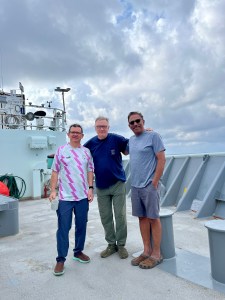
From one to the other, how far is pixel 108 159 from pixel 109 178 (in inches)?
9.2

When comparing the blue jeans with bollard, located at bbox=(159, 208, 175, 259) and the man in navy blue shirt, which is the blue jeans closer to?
the man in navy blue shirt

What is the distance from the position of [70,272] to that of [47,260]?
517 millimetres

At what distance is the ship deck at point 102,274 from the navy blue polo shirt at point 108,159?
0.96 meters

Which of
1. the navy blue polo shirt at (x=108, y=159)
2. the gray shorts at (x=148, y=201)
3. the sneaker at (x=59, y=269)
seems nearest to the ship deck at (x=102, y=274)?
the sneaker at (x=59, y=269)

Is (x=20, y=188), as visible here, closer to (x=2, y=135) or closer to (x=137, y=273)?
(x=2, y=135)

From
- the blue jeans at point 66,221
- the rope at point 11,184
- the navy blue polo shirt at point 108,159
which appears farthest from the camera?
the rope at point 11,184

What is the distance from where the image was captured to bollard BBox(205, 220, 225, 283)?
98.0 inches

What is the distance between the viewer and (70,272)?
2965mm

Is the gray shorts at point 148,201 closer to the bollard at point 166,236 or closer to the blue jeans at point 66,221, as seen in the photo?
the bollard at point 166,236

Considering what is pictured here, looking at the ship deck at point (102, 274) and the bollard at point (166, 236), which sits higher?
the bollard at point (166, 236)

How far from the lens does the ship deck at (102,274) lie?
246 centimetres

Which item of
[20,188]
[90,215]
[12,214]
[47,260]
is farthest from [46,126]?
[47,260]

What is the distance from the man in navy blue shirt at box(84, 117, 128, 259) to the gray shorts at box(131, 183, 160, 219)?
1.13ft

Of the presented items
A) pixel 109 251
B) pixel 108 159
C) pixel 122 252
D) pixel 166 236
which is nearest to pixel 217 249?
pixel 166 236
